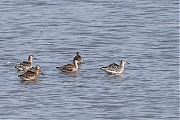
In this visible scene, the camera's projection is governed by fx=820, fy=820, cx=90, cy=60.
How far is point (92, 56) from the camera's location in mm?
26500

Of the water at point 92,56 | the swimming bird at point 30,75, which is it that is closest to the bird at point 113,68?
the water at point 92,56

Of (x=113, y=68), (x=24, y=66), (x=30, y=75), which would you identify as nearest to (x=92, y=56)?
(x=113, y=68)

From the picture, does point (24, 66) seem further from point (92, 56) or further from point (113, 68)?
point (92, 56)

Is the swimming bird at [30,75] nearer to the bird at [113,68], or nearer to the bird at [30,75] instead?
the bird at [30,75]

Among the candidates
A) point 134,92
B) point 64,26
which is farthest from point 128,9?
point 134,92

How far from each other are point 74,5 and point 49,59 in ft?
35.4

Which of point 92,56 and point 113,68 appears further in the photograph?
point 92,56

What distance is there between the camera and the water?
790 inches

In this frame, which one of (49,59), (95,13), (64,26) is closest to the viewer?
(49,59)

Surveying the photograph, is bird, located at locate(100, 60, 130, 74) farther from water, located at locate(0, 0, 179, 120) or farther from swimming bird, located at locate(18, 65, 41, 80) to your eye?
swimming bird, located at locate(18, 65, 41, 80)

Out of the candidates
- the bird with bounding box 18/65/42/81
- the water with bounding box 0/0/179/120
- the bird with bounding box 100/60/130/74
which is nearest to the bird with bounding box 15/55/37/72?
the water with bounding box 0/0/179/120

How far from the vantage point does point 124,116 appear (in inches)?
759

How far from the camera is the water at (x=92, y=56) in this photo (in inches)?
790

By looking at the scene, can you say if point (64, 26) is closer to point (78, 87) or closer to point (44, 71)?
point (44, 71)
